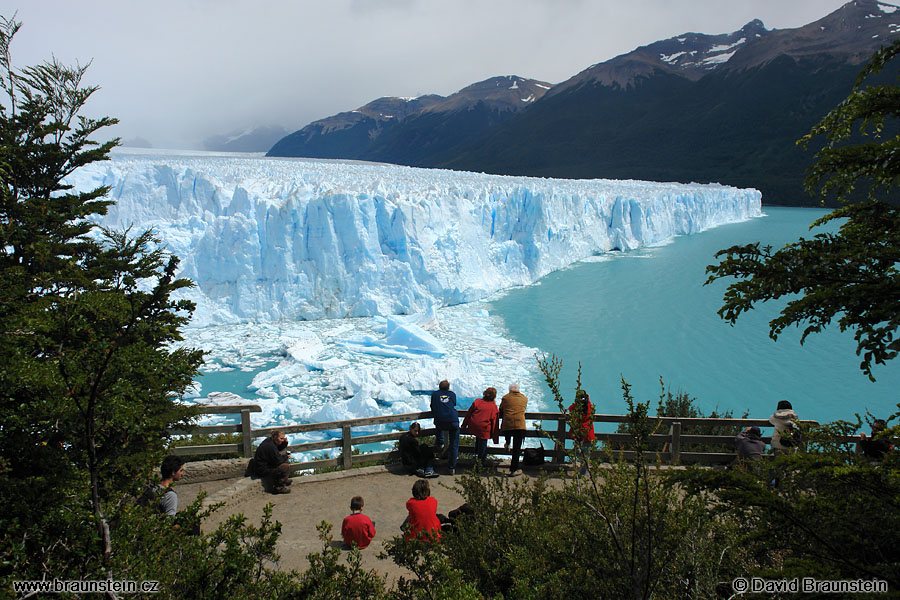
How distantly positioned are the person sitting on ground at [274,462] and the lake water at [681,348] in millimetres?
7923

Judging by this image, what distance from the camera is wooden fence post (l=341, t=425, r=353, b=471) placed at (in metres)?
5.63

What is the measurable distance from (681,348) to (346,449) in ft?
41.8

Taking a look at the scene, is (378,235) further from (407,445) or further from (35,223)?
(407,445)

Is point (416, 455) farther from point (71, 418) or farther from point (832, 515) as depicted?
point (832, 515)

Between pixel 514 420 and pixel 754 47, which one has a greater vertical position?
pixel 754 47

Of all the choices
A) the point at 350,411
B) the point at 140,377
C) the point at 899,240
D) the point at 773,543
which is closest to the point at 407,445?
the point at 140,377

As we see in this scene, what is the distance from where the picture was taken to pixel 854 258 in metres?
2.21

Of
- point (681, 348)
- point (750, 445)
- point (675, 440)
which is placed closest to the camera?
point (750, 445)

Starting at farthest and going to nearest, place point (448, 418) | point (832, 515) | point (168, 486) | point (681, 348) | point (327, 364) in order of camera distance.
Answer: point (681, 348) < point (327, 364) < point (448, 418) < point (168, 486) < point (832, 515)

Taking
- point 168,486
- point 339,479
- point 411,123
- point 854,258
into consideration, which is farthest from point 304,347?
point 411,123

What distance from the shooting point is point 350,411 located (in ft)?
34.4

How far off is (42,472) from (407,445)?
3.34 m

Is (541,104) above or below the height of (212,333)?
above

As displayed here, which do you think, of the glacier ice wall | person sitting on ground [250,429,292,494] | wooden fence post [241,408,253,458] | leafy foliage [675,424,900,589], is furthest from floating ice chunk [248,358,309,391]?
leafy foliage [675,424,900,589]
